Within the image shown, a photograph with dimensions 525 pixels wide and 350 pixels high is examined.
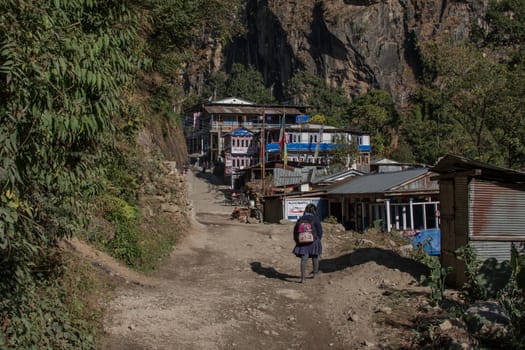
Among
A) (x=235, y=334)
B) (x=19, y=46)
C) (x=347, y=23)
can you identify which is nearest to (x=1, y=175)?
(x=19, y=46)

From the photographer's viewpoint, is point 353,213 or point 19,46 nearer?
point 19,46

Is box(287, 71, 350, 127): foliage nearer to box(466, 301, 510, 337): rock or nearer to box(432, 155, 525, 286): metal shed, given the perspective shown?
box(432, 155, 525, 286): metal shed

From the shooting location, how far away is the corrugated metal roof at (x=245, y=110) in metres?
75.9

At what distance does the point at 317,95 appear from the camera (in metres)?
87.6

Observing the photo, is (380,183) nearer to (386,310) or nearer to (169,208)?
(169,208)

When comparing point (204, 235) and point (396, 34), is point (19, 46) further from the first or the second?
point (396, 34)

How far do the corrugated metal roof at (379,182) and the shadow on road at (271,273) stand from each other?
515 inches

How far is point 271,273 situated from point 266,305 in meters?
3.35

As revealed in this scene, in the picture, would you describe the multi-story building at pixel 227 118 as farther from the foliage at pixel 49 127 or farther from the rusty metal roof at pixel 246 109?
the foliage at pixel 49 127

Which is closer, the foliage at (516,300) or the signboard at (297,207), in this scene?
the foliage at (516,300)

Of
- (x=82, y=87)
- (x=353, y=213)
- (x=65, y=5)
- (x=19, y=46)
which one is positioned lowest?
(x=353, y=213)

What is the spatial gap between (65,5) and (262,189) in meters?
38.0

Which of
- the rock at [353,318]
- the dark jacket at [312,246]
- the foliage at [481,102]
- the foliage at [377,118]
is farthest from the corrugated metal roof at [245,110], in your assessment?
the rock at [353,318]

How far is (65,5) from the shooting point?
16.2 ft
